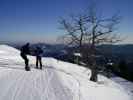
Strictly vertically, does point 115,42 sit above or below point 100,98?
above

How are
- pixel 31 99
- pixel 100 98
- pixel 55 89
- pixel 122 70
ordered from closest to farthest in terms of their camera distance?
pixel 31 99
pixel 55 89
pixel 100 98
pixel 122 70

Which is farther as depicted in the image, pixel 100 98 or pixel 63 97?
pixel 100 98

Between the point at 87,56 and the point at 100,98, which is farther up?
the point at 87,56

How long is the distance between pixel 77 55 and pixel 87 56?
58.1 inches

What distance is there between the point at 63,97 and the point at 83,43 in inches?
493

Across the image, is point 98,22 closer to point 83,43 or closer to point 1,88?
point 83,43

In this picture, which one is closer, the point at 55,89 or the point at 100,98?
the point at 55,89

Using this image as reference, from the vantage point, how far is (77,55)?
23.5m

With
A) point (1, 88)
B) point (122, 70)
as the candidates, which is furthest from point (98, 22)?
point (122, 70)

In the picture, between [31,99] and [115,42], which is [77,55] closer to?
[115,42]

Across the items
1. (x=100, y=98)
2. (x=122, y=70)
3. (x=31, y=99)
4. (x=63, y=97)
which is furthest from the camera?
(x=122, y=70)

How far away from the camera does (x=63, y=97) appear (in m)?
10.5

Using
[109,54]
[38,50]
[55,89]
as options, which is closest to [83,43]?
[109,54]

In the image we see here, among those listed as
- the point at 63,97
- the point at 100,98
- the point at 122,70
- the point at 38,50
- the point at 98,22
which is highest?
the point at 98,22
